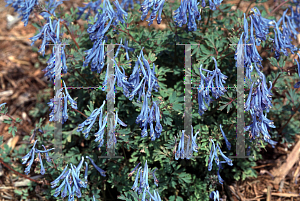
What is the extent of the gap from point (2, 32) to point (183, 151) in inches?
201

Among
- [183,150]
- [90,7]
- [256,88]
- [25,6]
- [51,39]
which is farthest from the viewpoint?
[90,7]

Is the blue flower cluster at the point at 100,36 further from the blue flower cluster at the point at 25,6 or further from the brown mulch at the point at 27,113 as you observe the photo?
the brown mulch at the point at 27,113

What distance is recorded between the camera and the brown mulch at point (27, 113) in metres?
→ 4.30

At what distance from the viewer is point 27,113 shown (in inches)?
210

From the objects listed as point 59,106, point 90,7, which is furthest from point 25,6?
point 59,106

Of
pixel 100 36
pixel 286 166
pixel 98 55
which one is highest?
pixel 100 36

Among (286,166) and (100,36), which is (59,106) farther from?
(286,166)

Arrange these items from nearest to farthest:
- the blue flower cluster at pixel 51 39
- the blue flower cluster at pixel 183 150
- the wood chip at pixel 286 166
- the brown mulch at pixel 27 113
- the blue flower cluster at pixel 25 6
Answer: the blue flower cluster at pixel 183 150, the blue flower cluster at pixel 51 39, the blue flower cluster at pixel 25 6, the brown mulch at pixel 27 113, the wood chip at pixel 286 166

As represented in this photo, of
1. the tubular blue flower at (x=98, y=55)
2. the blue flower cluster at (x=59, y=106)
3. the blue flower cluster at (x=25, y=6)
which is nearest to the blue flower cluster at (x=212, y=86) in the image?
the tubular blue flower at (x=98, y=55)

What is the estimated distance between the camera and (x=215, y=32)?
3945 mm

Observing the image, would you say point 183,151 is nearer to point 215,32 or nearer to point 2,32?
point 215,32

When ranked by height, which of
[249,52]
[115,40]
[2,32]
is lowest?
[249,52]

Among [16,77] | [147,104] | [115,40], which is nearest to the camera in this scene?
[147,104]

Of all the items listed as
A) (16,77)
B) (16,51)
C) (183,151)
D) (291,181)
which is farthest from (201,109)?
(16,51)
